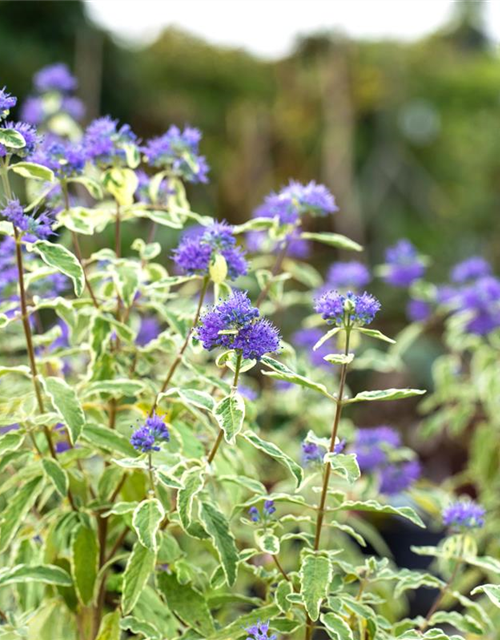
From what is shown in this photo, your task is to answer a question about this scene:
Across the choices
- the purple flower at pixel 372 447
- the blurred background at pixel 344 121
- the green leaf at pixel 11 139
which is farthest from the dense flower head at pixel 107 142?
the blurred background at pixel 344 121

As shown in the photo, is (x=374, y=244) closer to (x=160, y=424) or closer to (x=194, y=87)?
(x=194, y=87)

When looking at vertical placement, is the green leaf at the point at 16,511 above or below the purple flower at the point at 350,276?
below

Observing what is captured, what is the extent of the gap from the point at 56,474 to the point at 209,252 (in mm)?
349

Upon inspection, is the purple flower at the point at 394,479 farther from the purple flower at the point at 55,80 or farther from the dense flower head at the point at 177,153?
the purple flower at the point at 55,80

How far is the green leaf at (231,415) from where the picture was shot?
833 millimetres

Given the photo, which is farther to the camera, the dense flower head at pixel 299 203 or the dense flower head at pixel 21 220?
the dense flower head at pixel 299 203

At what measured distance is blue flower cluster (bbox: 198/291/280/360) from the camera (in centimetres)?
82

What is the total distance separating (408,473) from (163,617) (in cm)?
72

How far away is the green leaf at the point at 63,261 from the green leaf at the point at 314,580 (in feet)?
1.37

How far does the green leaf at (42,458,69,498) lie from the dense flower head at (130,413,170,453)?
160 mm

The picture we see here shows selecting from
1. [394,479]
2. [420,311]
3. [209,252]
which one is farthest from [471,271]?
[209,252]

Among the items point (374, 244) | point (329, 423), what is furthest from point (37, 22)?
point (329, 423)

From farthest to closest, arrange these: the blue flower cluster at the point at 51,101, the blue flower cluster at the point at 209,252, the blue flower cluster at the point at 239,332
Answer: the blue flower cluster at the point at 51,101, the blue flower cluster at the point at 209,252, the blue flower cluster at the point at 239,332

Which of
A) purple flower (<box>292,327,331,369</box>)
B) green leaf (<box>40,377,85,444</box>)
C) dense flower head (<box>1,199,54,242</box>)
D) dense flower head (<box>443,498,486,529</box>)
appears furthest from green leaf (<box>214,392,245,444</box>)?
purple flower (<box>292,327,331,369</box>)
